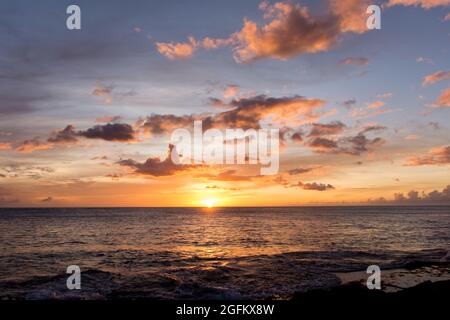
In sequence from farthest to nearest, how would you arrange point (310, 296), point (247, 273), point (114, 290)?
1. point (247, 273)
2. point (114, 290)
3. point (310, 296)

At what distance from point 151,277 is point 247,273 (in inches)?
282

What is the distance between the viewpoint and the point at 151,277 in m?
25.2

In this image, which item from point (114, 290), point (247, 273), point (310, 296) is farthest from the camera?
point (247, 273)
